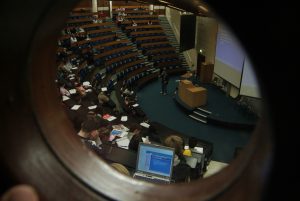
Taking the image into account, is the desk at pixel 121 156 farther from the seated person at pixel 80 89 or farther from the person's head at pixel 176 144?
the seated person at pixel 80 89

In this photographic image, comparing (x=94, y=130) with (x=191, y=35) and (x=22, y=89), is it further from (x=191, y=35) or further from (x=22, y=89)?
(x=191, y=35)

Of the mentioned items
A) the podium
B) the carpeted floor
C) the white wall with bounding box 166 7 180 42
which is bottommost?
the carpeted floor

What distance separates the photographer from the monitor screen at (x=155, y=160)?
353 cm

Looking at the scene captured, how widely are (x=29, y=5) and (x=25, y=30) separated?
0.07 meters

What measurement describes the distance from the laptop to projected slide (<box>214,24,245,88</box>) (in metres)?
7.75

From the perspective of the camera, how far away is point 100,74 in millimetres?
12062

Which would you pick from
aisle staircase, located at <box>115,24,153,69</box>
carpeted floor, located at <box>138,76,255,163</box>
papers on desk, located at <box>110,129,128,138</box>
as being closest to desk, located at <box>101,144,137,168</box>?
papers on desk, located at <box>110,129,128,138</box>

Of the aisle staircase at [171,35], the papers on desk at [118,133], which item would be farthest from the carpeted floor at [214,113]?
the aisle staircase at [171,35]

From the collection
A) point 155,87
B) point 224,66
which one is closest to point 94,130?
point 224,66

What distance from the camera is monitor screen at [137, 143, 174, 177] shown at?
3.53 meters

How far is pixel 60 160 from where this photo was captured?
952 mm

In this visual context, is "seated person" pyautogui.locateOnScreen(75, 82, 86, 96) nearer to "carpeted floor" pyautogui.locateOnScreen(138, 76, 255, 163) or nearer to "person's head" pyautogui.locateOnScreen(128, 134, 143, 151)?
"carpeted floor" pyautogui.locateOnScreen(138, 76, 255, 163)

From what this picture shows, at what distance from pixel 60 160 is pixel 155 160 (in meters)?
2.72

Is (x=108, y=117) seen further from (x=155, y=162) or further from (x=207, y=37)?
(x=207, y=37)
